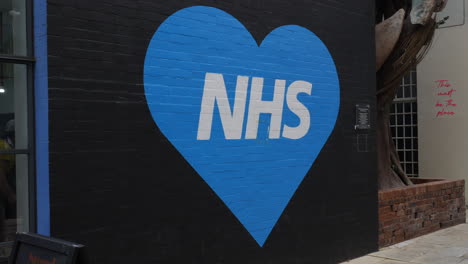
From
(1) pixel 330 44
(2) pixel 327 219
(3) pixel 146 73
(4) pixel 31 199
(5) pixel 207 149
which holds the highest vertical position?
(1) pixel 330 44

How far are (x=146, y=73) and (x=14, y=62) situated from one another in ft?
3.93

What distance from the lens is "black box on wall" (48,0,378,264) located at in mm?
4520

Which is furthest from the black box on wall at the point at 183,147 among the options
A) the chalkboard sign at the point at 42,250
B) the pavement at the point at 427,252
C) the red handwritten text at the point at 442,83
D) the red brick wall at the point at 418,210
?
the red handwritten text at the point at 442,83

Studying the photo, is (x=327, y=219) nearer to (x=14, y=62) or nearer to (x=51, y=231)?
(x=51, y=231)

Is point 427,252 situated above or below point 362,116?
below

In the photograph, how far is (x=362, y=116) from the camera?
7.79 m

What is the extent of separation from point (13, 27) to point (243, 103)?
2.58 m

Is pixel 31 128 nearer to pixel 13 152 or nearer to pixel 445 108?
pixel 13 152

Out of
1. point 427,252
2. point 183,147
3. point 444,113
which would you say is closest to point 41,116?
point 183,147

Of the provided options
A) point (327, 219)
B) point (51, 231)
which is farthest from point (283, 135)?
point (51, 231)

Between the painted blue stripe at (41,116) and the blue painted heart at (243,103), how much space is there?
1.01 m

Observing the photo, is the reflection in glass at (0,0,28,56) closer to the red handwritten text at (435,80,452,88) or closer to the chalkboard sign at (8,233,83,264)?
the chalkboard sign at (8,233,83,264)

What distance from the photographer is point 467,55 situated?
1247 centimetres

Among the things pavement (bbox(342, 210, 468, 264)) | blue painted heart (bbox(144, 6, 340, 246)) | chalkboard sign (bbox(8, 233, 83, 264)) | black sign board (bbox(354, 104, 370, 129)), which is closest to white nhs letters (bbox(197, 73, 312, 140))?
blue painted heart (bbox(144, 6, 340, 246))
